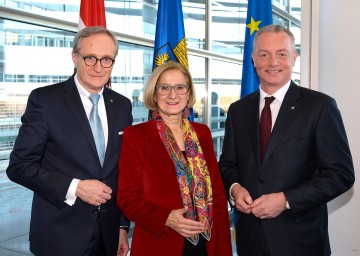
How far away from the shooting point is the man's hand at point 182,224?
1.94 m

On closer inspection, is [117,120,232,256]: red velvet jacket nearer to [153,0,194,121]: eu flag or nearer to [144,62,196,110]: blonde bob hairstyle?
[144,62,196,110]: blonde bob hairstyle

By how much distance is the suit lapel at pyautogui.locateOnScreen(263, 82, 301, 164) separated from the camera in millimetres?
2102

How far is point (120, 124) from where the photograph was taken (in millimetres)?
2209

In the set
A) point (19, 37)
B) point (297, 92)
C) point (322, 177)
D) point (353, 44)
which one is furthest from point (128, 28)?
point (322, 177)

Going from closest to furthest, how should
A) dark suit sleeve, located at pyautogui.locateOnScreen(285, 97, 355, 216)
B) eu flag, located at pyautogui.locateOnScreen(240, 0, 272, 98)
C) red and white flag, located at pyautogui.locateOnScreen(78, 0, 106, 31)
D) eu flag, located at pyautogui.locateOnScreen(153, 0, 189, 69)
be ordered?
dark suit sleeve, located at pyautogui.locateOnScreen(285, 97, 355, 216), red and white flag, located at pyautogui.locateOnScreen(78, 0, 106, 31), eu flag, located at pyautogui.locateOnScreen(153, 0, 189, 69), eu flag, located at pyautogui.locateOnScreen(240, 0, 272, 98)

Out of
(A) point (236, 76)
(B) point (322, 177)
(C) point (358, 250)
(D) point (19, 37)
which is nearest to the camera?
(B) point (322, 177)

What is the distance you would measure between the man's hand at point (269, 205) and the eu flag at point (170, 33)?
58.3 inches

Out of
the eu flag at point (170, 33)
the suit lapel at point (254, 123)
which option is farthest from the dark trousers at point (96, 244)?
the eu flag at point (170, 33)

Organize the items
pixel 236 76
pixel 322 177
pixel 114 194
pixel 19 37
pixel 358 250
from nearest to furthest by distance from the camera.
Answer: pixel 322 177 < pixel 114 194 < pixel 358 250 < pixel 19 37 < pixel 236 76

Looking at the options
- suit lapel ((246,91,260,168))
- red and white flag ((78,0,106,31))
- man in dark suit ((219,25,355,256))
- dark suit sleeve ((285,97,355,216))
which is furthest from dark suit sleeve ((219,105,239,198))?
red and white flag ((78,0,106,31))

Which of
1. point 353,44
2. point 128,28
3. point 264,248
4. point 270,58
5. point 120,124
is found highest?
point 128,28

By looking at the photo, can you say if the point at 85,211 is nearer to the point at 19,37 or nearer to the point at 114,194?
the point at 114,194

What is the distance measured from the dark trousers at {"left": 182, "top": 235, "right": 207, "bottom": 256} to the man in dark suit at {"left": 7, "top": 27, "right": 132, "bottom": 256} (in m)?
0.41

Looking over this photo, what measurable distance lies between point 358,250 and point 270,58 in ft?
5.71
